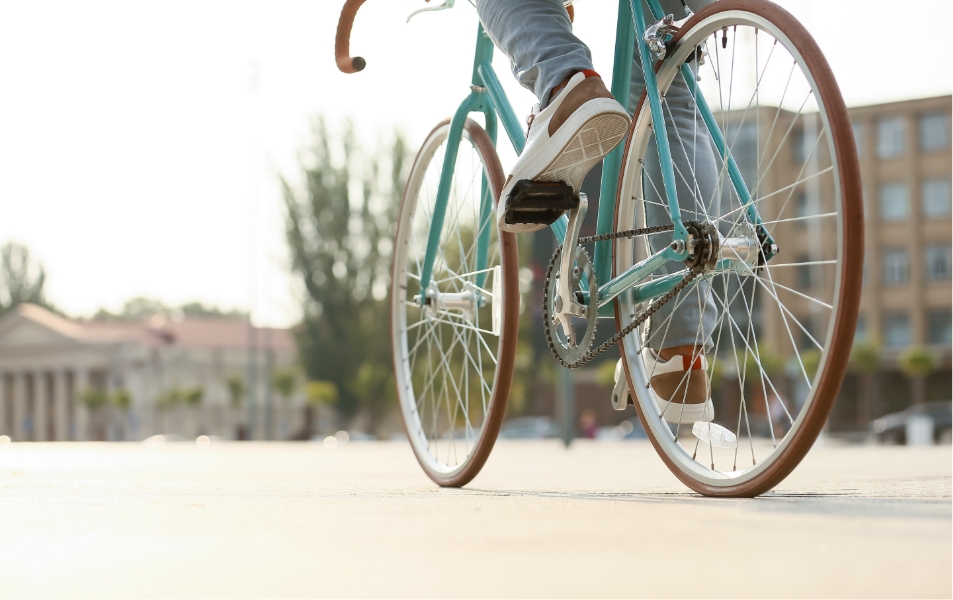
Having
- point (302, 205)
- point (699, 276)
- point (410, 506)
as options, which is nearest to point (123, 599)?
point (410, 506)

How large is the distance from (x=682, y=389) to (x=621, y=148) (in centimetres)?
56

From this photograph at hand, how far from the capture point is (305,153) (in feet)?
139

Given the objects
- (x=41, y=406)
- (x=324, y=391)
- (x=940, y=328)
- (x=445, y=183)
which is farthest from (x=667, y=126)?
(x=41, y=406)

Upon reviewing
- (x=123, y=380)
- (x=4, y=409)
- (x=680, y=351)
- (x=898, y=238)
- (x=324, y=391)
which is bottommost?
(x=4, y=409)

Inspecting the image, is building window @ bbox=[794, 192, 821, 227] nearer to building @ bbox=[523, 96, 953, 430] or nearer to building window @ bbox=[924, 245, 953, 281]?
building @ bbox=[523, 96, 953, 430]

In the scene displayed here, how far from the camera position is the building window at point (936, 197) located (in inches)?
1866

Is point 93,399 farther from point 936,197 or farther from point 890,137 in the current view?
point 936,197

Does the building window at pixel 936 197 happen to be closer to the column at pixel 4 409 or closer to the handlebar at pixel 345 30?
the handlebar at pixel 345 30

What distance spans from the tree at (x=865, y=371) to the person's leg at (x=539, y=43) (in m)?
38.7

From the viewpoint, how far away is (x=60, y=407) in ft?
237

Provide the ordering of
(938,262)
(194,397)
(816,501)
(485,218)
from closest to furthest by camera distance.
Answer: (816,501), (485,218), (938,262), (194,397)

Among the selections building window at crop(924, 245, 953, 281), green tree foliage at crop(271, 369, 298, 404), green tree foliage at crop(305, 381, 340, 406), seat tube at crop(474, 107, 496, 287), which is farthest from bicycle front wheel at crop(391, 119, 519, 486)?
green tree foliage at crop(271, 369, 298, 404)

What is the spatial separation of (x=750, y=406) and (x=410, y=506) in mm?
51295

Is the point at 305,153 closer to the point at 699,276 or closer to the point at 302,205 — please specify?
the point at 302,205
